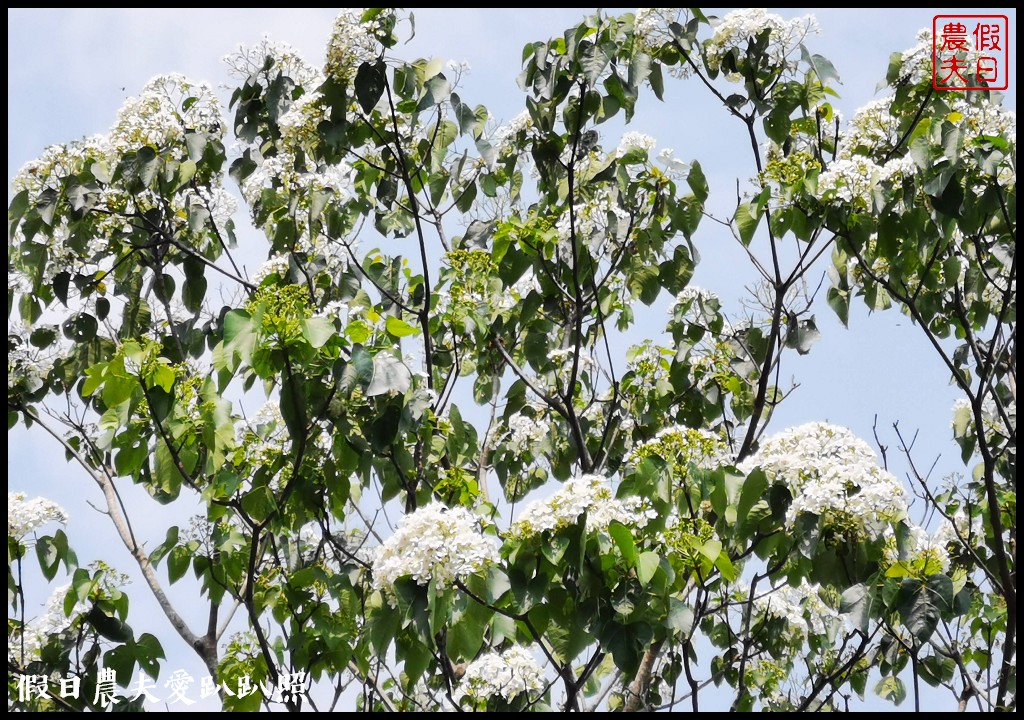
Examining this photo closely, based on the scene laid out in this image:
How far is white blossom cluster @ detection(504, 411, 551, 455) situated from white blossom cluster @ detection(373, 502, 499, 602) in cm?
180

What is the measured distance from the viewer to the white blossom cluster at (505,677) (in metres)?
3.18

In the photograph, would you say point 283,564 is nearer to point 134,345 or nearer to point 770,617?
point 134,345

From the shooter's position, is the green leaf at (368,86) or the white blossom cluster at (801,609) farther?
the white blossom cluster at (801,609)

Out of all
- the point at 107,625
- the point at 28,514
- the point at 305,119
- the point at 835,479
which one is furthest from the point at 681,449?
the point at 28,514

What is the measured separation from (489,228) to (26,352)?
1912 mm

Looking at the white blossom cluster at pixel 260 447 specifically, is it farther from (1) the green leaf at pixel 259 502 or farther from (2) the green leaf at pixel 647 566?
(2) the green leaf at pixel 647 566

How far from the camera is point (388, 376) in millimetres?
2666

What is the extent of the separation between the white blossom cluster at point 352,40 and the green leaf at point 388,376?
4.01 ft

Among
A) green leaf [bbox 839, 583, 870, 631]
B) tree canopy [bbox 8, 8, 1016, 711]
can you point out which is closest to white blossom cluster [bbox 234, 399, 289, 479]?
tree canopy [bbox 8, 8, 1016, 711]

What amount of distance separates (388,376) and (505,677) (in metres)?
1.11

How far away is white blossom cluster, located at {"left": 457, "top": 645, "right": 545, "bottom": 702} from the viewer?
318cm

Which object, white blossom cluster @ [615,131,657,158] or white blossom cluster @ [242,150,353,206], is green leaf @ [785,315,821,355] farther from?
white blossom cluster @ [242,150,353,206]

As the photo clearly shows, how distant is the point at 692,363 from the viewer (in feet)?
13.1

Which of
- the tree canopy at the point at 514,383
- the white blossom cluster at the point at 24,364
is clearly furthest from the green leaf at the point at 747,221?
the white blossom cluster at the point at 24,364
